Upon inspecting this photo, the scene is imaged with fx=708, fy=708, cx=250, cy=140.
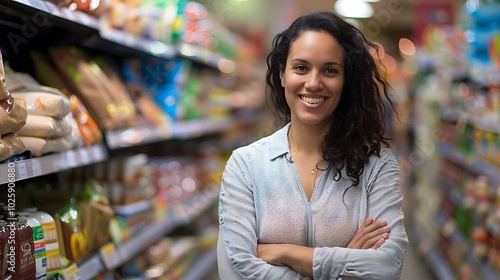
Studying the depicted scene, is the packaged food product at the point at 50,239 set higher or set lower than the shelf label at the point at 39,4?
lower

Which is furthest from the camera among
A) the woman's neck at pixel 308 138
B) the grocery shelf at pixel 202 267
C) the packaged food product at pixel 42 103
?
the grocery shelf at pixel 202 267

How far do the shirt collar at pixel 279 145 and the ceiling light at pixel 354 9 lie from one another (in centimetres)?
1108

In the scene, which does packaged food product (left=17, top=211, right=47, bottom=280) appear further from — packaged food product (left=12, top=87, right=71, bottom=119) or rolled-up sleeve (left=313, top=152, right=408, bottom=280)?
rolled-up sleeve (left=313, top=152, right=408, bottom=280)

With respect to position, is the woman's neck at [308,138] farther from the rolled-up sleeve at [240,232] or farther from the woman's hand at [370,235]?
the woman's hand at [370,235]

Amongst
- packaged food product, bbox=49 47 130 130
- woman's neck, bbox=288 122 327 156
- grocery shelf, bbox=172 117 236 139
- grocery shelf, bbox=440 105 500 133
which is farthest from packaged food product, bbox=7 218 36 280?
grocery shelf, bbox=440 105 500 133

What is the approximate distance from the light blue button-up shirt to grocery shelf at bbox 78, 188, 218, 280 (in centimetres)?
85

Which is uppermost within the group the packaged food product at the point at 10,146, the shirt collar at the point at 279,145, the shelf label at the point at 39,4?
the shelf label at the point at 39,4

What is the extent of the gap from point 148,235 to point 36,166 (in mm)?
1769

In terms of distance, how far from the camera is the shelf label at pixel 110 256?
3.02 meters

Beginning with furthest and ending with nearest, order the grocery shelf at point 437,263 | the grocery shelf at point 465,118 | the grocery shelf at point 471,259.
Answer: the grocery shelf at point 437,263
the grocery shelf at point 465,118
the grocery shelf at point 471,259

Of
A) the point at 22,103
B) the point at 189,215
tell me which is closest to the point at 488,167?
the point at 189,215

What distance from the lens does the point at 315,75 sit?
2035mm

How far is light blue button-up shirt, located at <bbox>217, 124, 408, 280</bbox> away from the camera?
1982 mm

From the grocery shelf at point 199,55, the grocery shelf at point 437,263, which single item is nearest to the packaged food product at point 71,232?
the grocery shelf at point 199,55
